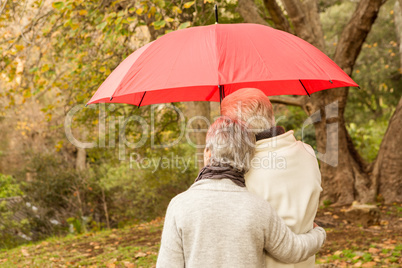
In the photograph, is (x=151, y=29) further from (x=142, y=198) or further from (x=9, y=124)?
(x=9, y=124)

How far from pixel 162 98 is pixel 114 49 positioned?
5198 millimetres

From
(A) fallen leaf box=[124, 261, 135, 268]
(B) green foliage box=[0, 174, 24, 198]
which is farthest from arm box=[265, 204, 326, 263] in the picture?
(B) green foliage box=[0, 174, 24, 198]

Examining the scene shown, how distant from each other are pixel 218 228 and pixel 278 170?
42cm

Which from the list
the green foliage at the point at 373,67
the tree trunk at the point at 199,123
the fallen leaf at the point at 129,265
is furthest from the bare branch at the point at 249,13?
the green foliage at the point at 373,67

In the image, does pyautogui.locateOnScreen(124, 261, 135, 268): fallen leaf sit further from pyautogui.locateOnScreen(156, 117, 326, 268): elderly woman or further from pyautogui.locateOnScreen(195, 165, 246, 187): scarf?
pyautogui.locateOnScreen(195, 165, 246, 187): scarf

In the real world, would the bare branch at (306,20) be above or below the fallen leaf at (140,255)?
above

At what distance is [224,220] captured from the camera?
1.74m

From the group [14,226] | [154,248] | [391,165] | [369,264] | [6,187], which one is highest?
[391,165]

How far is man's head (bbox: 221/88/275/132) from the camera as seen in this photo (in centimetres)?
200

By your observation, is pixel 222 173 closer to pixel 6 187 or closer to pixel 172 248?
pixel 172 248

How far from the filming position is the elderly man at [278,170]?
6.40 ft

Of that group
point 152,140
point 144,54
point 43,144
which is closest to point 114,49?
point 152,140

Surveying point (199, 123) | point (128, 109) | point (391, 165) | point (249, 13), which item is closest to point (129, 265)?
point (199, 123)

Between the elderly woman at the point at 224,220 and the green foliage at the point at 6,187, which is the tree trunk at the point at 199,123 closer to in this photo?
the elderly woman at the point at 224,220
